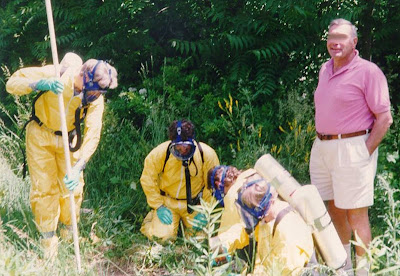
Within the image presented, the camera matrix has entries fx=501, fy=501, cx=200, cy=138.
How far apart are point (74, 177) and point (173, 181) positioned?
104cm

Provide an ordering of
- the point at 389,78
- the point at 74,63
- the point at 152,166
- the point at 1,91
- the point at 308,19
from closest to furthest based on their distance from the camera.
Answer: the point at 74,63 → the point at 152,166 → the point at 308,19 → the point at 389,78 → the point at 1,91

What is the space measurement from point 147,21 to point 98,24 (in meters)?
0.61

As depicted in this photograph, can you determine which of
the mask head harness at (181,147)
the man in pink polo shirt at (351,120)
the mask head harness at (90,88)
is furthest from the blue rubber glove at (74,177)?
the man in pink polo shirt at (351,120)

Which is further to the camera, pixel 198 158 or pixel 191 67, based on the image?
pixel 191 67

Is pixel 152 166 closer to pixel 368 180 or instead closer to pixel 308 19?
pixel 368 180

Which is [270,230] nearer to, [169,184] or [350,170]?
[350,170]

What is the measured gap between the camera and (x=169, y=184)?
4.60 m

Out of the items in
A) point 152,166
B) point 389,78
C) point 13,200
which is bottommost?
point 13,200

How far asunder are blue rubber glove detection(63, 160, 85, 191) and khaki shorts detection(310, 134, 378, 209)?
6.15ft

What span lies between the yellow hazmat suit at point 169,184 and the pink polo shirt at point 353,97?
4.12ft

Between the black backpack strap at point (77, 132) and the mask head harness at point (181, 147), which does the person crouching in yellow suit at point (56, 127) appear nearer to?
the black backpack strap at point (77, 132)

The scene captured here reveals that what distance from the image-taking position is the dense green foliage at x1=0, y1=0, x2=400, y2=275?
4.68 meters

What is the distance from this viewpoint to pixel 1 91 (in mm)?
7188

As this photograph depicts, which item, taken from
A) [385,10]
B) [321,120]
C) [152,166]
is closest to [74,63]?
[152,166]
